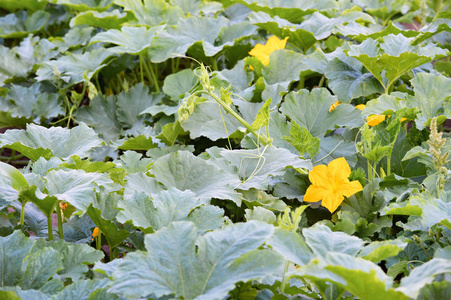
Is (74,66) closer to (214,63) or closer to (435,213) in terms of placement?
(214,63)

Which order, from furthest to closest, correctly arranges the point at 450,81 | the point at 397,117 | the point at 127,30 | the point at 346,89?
the point at 127,30 < the point at 346,89 < the point at 450,81 < the point at 397,117

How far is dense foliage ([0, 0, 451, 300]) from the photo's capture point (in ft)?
3.63

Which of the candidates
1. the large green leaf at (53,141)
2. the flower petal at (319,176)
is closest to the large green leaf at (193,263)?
the flower petal at (319,176)

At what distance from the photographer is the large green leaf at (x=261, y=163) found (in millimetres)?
1585

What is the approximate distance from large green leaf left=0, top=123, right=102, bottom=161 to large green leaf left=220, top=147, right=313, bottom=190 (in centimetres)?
46

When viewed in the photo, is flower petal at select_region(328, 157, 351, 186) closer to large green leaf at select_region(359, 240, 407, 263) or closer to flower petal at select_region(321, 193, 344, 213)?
flower petal at select_region(321, 193, 344, 213)

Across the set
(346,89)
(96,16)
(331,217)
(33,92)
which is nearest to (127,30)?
(96,16)

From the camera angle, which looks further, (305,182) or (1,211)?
(305,182)

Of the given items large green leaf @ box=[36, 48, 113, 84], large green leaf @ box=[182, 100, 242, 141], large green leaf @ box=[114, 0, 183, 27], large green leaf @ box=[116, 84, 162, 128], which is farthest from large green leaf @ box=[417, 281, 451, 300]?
large green leaf @ box=[114, 0, 183, 27]

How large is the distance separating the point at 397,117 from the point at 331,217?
396 millimetres

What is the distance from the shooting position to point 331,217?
175cm

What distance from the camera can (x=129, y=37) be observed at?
2.47m

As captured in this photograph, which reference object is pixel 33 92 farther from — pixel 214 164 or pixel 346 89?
pixel 346 89

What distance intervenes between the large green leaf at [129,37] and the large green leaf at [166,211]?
46.9 inches
